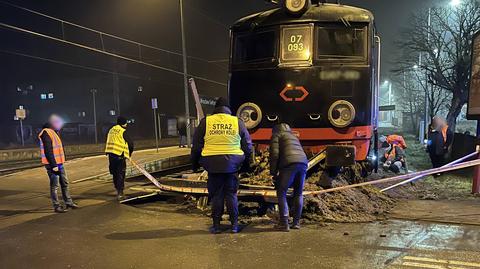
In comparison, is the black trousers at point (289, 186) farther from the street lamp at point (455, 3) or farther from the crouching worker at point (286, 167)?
the street lamp at point (455, 3)

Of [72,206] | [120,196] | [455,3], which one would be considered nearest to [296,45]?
[120,196]

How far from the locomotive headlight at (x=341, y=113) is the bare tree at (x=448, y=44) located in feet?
47.5

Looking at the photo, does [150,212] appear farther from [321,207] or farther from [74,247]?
[321,207]

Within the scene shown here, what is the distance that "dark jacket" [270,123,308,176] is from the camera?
551 cm

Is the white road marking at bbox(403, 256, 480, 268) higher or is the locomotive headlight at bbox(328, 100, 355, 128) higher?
the locomotive headlight at bbox(328, 100, 355, 128)

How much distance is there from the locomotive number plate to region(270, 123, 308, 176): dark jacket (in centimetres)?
193

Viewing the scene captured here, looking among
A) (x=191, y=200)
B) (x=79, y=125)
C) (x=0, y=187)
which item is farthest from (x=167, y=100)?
(x=191, y=200)

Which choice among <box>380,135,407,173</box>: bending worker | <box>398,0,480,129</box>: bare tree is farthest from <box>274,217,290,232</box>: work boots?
<box>398,0,480,129</box>: bare tree

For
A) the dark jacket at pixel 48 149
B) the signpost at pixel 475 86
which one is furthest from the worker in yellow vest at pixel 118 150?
the signpost at pixel 475 86

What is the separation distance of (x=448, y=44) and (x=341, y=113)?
55.4 ft

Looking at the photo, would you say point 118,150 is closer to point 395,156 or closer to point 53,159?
point 53,159

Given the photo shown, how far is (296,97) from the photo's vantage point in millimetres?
7020

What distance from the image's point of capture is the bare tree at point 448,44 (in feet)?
62.4

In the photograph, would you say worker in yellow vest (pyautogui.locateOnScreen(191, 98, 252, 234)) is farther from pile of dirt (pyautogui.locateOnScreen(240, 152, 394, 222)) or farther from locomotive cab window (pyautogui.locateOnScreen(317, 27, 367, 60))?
locomotive cab window (pyautogui.locateOnScreen(317, 27, 367, 60))
